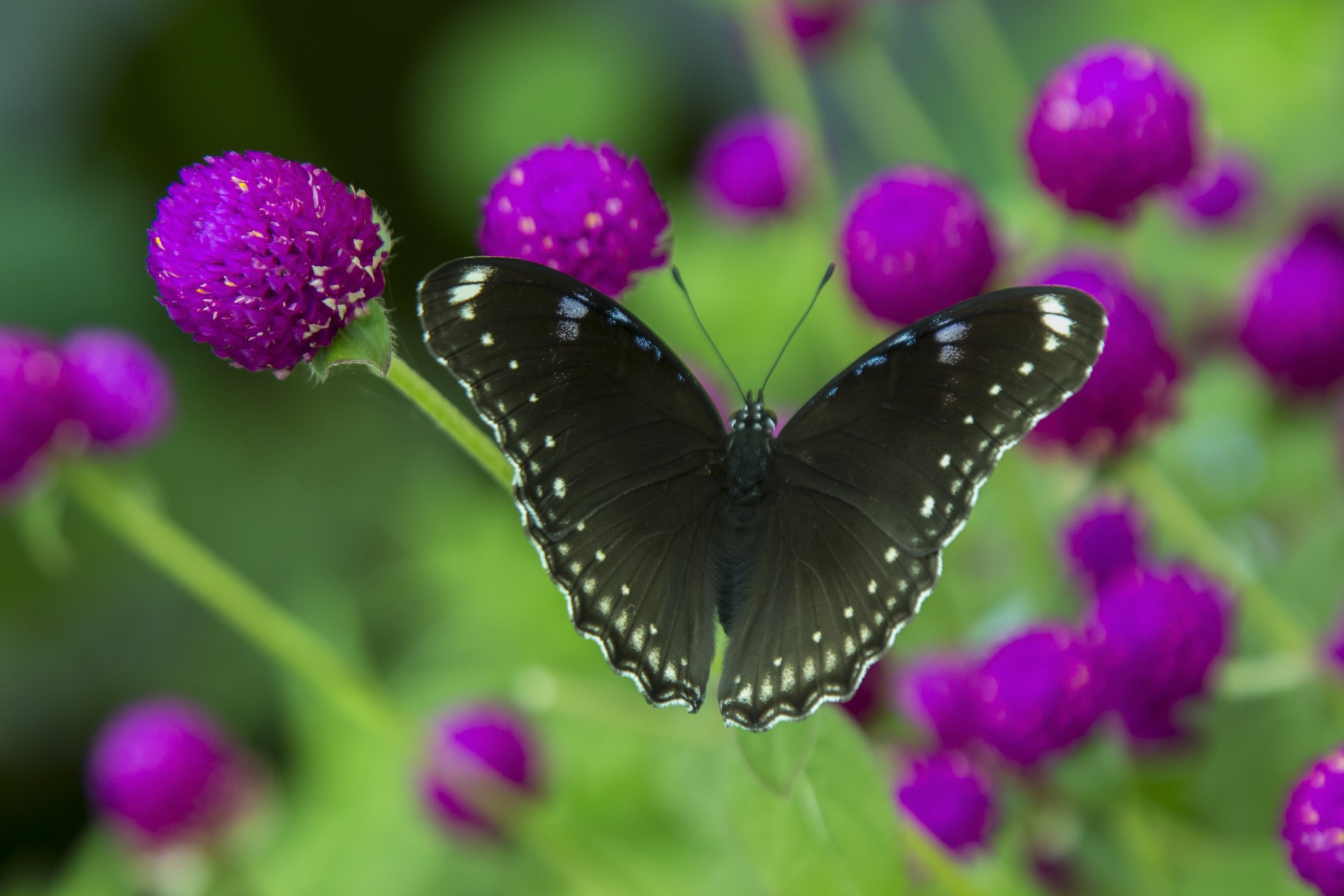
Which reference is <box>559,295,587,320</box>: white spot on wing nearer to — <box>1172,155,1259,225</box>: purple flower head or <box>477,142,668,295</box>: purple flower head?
<box>477,142,668,295</box>: purple flower head

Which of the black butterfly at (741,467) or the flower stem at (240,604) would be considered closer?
the black butterfly at (741,467)

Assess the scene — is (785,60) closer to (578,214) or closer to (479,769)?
(578,214)

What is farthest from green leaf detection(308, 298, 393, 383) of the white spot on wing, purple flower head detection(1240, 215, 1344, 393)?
purple flower head detection(1240, 215, 1344, 393)

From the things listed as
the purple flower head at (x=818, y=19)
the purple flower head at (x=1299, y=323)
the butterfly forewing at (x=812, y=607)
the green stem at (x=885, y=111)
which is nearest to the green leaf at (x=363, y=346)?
the butterfly forewing at (x=812, y=607)

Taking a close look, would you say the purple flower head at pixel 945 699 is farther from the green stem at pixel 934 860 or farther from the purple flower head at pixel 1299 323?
the purple flower head at pixel 1299 323

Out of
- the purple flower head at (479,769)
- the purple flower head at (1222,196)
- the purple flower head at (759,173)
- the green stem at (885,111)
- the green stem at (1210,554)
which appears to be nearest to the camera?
the green stem at (1210,554)

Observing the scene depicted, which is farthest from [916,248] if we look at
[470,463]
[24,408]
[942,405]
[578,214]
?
[470,463]

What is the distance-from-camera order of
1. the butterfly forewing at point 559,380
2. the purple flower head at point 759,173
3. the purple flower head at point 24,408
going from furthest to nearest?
the purple flower head at point 759,173 → the purple flower head at point 24,408 → the butterfly forewing at point 559,380
